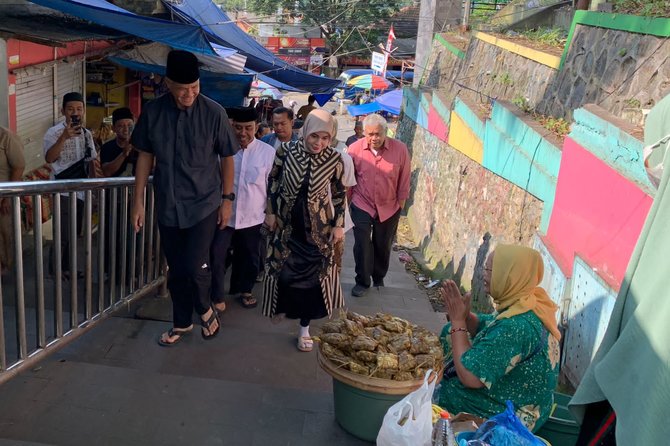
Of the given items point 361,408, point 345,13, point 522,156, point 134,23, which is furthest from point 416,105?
point 345,13

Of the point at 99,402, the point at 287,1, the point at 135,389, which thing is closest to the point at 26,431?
the point at 99,402

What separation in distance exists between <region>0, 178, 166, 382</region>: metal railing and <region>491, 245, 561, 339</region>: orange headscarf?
7.02 feet

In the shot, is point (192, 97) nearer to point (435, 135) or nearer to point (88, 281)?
point (88, 281)

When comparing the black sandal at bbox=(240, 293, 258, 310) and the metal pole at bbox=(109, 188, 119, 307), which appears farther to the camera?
the black sandal at bbox=(240, 293, 258, 310)

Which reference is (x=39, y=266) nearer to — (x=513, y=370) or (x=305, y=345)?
(x=305, y=345)

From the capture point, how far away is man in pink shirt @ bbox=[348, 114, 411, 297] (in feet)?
19.5

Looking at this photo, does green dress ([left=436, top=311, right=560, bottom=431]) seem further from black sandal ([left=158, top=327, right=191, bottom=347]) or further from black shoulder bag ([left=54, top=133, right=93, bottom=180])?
black shoulder bag ([left=54, top=133, right=93, bottom=180])

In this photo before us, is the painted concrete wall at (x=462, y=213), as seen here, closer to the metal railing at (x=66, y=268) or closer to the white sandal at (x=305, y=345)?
the white sandal at (x=305, y=345)

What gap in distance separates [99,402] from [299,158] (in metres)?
1.89

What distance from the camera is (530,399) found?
2.84m

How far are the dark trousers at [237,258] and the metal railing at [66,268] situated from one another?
46 cm

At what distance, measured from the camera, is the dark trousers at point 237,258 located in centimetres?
451

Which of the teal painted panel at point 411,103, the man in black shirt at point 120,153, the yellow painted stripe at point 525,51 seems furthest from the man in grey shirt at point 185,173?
the teal painted panel at point 411,103

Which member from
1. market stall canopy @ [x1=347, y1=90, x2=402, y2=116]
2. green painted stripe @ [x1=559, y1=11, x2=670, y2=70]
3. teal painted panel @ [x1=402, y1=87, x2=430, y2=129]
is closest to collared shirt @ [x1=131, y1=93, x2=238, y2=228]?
green painted stripe @ [x1=559, y1=11, x2=670, y2=70]
